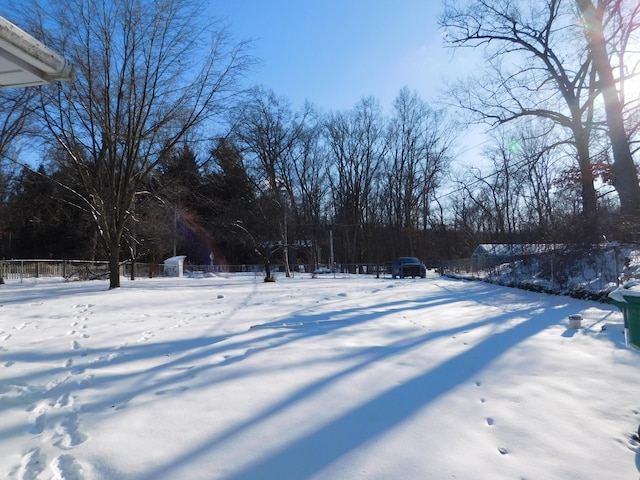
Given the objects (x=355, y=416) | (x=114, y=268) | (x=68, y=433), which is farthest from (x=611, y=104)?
(x=68, y=433)

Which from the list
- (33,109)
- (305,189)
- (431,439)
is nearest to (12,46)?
(431,439)

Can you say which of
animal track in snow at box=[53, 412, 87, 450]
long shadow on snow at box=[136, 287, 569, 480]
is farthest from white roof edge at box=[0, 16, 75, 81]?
long shadow on snow at box=[136, 287, 569, 480]

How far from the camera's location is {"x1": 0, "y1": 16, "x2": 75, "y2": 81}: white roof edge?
3159 millimetres

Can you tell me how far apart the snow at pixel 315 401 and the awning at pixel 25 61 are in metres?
2.81

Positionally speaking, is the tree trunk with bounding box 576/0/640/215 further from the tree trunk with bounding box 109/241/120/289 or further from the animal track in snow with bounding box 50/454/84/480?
the animal track in snow with bounding box 50/454/84/480

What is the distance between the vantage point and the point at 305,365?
5559 mm

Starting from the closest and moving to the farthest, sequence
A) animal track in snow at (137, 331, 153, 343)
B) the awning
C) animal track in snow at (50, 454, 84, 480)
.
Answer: animal track in snow at (50, 454, 84, 480)
the awning
animal track in snow at (137, 331, 153, 343)

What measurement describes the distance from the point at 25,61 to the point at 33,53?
139mm

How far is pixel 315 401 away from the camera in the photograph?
14.1 feet

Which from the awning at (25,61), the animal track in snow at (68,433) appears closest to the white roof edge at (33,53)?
the awning at (25,61)

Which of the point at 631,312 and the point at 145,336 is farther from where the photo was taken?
the point at 145,336

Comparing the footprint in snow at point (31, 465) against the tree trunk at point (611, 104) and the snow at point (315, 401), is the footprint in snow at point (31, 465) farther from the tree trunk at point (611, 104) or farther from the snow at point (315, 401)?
the tree trunk at point (611, 104)

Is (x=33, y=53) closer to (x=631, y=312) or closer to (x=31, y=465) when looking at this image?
(x=31, y=465)

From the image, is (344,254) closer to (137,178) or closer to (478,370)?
(137,178)
